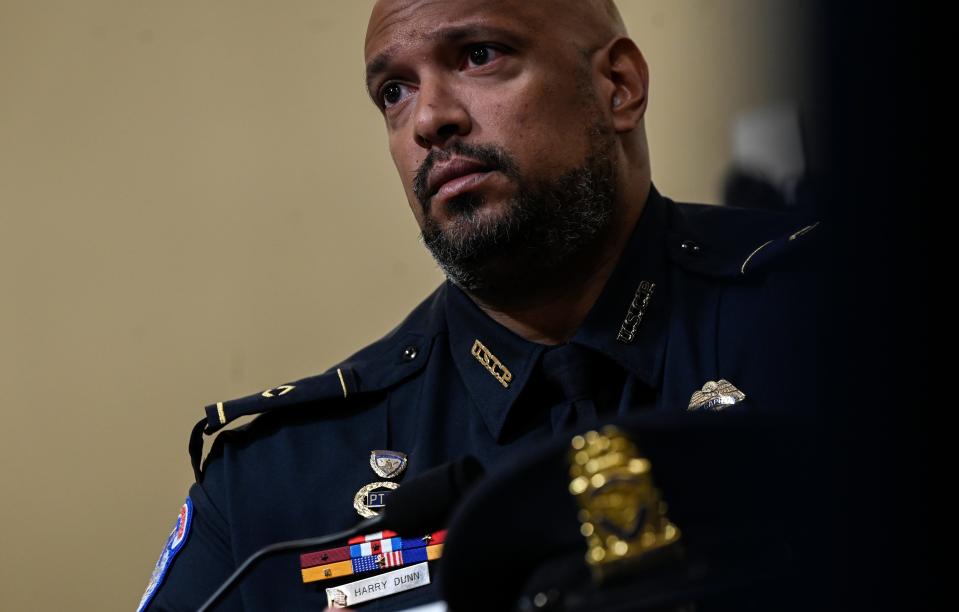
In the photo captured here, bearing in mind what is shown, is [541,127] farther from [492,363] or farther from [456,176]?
[492,363]

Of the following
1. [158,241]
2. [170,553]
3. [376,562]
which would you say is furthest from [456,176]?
[158,241]

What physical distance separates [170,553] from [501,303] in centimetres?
55

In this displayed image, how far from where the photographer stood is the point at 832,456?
1.21 feet

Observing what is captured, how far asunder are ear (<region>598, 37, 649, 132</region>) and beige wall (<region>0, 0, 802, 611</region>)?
15.4 inches

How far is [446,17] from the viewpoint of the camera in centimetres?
142

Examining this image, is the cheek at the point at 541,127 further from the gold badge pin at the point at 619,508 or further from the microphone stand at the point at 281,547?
the gold badge pin at the point at 619,508

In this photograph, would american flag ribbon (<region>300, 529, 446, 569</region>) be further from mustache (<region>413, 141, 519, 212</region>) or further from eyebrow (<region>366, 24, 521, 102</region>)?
eyebrow (<region>366, 24, 521, 102</region>)

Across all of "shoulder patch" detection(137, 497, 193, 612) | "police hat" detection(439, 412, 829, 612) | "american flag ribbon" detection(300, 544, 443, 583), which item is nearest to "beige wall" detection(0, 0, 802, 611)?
"shoulder patch" detection(137, 497, 193, 612)

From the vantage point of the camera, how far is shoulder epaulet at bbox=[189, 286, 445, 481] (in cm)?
145

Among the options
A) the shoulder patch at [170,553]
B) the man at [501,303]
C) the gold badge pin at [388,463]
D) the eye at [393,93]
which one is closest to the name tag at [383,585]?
the man at [501,303]

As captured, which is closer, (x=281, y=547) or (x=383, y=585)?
(x=281, y=547)

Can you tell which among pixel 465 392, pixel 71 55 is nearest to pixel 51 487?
pixel 71 55

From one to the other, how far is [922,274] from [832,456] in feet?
0.23

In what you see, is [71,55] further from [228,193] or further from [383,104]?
[383,104]
